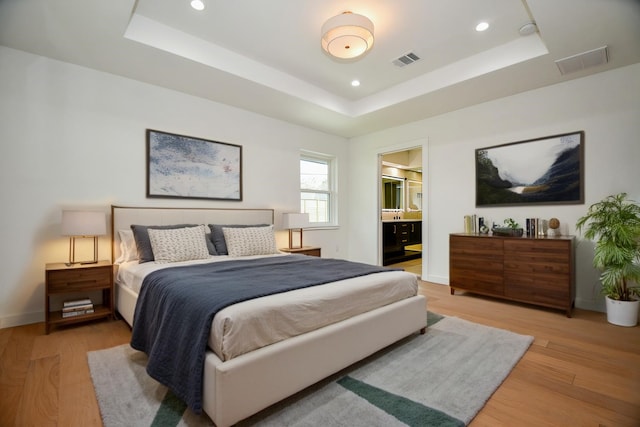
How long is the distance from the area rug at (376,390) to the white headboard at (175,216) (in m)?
1.36

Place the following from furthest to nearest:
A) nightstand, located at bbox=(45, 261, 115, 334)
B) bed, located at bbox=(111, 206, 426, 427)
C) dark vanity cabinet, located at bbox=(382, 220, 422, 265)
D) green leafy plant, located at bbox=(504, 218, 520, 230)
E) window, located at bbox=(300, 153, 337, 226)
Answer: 1. dark vanity cabinet, located at bbox=(382, 220, 422, 265)
2. window, located at bbox=(300, 153, 337, 226)
3. green leafy plant, located at bbox=(504, 218, 520, 230)
4. nightstand, located at bbox=(45, 261, 115, 334)
5. bed, located at bbox=(111, 206, 426, 427)

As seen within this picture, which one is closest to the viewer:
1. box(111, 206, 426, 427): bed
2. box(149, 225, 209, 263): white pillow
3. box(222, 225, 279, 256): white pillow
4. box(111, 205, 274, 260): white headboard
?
box(111, 206, 426, 427): bed

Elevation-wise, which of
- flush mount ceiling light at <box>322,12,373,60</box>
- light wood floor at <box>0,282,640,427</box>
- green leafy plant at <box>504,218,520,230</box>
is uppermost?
flush mount ceiling light at <box>322,12,373,60</box>

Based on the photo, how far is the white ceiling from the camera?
95.3 inches

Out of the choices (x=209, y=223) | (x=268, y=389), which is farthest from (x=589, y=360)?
(x=209, y=223)

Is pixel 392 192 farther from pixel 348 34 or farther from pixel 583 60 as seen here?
pixel 348 34

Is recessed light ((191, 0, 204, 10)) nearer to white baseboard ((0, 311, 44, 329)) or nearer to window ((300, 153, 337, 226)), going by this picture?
window ((300, 153, 337, 226))

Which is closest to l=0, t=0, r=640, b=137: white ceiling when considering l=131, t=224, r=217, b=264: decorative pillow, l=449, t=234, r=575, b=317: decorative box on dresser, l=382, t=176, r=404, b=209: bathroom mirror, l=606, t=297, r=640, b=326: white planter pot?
l=131, t=224, r=217, b=264: decorative pillow

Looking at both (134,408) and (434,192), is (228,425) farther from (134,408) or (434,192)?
(434,192)

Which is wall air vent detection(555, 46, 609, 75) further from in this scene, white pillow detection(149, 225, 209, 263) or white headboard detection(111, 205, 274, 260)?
white pillow detection(149, 225, 209, 263)

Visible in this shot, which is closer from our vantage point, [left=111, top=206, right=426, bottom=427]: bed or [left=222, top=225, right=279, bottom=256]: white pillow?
[left=111, top=206, right=426, bottom=427]: bed

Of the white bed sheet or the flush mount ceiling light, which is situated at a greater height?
the flush mount ceiling light

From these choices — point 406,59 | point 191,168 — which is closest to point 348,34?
point 406,59

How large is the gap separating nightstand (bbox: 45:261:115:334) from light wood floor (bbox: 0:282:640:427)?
115 millimetres
